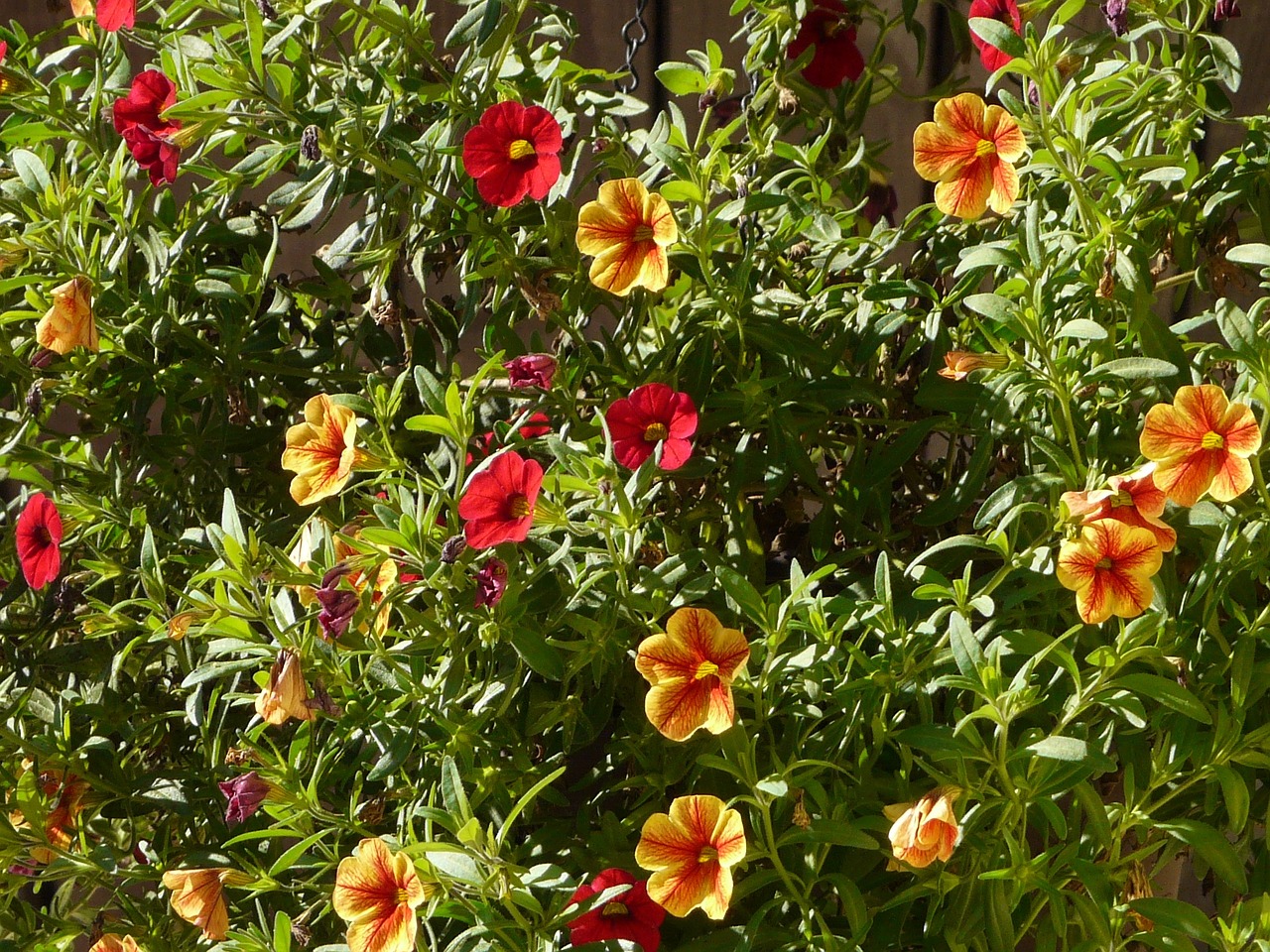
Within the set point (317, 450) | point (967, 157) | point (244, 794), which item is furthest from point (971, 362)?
point (244, 794)

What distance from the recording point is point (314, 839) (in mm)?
802

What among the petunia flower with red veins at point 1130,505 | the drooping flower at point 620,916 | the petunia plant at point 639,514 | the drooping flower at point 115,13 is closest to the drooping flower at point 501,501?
the petunia plant at point 639,514

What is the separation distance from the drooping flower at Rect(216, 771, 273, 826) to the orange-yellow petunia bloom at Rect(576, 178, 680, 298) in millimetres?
399

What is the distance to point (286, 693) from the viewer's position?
0.75 m

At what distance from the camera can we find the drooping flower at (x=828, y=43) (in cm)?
104

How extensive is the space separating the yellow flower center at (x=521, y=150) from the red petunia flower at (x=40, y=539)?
44 centimetres

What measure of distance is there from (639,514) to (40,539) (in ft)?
1.61

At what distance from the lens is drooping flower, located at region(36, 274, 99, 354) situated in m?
0.88

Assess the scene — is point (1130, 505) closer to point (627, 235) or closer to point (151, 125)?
point (627, 235)

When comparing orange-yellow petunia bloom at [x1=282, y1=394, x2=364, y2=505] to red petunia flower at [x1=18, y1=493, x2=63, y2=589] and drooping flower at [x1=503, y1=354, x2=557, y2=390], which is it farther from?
red petunia flower at [x1=18, y1=493, x2=63, y2=589]

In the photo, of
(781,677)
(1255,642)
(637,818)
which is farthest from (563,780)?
(1255,642)

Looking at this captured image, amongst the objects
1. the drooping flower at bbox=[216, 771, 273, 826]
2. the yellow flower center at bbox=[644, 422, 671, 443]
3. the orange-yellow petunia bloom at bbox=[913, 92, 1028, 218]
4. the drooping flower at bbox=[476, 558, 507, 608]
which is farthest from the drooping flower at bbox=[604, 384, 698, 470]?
the drooping flower at bbox=[216, 771, 273, 826]

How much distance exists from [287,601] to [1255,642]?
614 mm

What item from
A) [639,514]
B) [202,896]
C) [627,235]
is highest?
[627,235]
